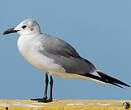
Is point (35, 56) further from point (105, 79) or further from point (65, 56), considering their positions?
point (105, 79)

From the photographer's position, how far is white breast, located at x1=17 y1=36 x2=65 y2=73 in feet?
14.6

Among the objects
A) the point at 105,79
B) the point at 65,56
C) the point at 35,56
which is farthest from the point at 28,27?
the point at 105,79

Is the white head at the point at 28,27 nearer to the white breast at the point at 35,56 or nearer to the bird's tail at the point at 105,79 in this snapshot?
the white breast at the point at 35,56

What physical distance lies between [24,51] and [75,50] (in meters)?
0.51

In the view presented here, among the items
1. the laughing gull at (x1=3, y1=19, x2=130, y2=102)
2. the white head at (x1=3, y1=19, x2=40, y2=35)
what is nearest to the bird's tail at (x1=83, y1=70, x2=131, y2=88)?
the laughing gull at (x1=3, y1=19, x2=130, y2=102)

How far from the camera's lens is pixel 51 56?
4.47m

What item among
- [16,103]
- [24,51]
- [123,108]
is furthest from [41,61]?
[123,108]

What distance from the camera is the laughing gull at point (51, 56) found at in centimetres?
446

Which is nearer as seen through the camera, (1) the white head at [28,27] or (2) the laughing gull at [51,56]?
(2) the laughing gull at [51,56]

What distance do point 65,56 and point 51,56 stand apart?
0.15 m

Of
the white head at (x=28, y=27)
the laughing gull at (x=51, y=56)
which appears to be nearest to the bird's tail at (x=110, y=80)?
the laughing gull at (x=51, y=56)

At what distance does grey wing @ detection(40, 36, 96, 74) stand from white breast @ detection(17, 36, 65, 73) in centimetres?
4

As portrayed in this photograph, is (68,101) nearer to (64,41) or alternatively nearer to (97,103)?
(97,103)

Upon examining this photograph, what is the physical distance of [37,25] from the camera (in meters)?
4.60
